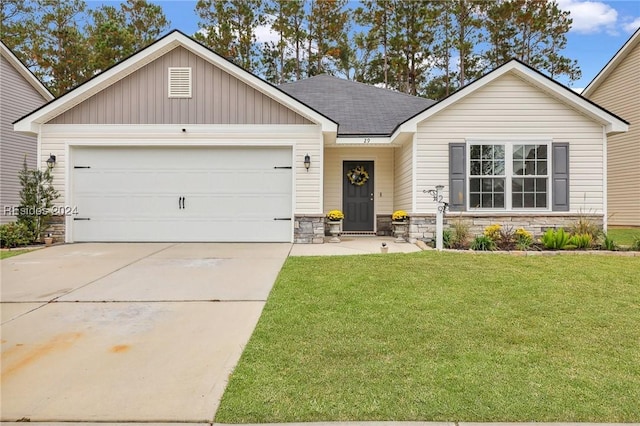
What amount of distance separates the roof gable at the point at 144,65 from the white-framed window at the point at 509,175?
135 inches


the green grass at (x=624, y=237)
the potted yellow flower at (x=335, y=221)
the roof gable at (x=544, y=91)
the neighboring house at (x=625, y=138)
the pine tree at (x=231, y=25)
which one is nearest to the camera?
the roof gable at (x=544, y=91)

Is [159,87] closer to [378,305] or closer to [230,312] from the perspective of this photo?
[230,312]

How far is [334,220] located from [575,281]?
5375mm

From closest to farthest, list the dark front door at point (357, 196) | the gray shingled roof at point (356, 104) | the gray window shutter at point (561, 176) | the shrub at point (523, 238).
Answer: the shrub at point (523, 238), the gray window shutter at point (561, 176), the gray shingled roof at point (356, 104), the dark front door at point (357, 196)

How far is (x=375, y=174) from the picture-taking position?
11344mm

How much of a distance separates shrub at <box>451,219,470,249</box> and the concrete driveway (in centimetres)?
390

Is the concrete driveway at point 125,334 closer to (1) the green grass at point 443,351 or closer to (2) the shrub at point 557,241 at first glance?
(1) the green grass at point 443,351

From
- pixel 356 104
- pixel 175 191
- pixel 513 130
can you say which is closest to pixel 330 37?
pixel 356 104

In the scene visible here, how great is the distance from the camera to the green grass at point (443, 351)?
7.51ft

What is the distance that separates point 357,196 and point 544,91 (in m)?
5.25

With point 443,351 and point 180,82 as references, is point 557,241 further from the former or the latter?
point 180,82

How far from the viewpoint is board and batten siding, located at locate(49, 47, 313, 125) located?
9.09 meters

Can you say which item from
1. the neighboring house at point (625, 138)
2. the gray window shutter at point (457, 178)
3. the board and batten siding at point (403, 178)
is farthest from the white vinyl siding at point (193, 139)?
the neighboring house at point (625, 138)

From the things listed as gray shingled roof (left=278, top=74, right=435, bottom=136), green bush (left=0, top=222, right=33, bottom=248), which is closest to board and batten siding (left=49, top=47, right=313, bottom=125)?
gray shingled roof (left=278, top=74, right=435, bottom=136)
